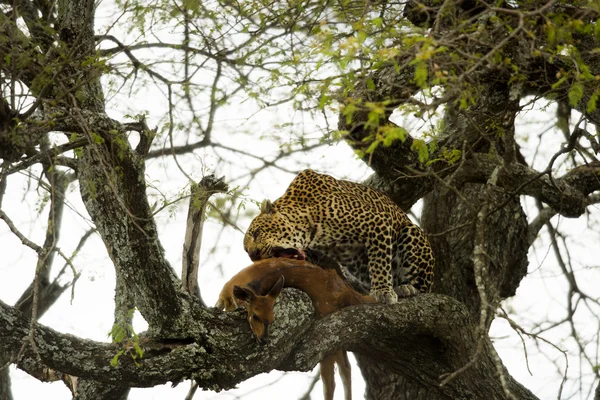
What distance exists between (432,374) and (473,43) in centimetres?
358

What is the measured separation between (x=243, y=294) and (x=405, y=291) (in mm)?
1941

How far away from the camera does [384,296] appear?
7.54 metres

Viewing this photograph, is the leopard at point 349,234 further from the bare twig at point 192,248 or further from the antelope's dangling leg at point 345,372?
the antelope's dangling leg at point 345,372

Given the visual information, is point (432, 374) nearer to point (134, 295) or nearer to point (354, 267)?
point (354, 267)

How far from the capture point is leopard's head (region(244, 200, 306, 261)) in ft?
24.8

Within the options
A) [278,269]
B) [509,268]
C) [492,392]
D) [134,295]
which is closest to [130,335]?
[134,295]

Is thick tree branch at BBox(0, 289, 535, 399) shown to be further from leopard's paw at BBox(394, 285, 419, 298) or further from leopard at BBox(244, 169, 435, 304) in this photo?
leopard at BBox(244, 169, 435, 304)

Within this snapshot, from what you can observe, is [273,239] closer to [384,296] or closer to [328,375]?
[384,296]

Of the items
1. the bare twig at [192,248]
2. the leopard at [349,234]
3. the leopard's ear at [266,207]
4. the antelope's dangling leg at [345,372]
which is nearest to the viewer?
the bare twig at [192,248]

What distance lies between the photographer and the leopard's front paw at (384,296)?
24.6ft

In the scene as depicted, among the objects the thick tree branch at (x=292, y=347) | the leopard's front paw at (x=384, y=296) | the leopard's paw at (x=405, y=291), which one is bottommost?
the thick tree branch at (x=292, y=347)

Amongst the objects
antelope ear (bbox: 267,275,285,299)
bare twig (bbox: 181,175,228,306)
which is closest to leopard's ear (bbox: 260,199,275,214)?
bare twig (bbox: 181,175,228,306)

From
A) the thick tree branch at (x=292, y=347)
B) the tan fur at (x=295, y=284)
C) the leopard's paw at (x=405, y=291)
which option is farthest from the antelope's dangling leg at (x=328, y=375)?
the leopard's paw at (x=405, y=291)

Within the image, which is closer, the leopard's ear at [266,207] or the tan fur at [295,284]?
the tan fur at [295,284]
